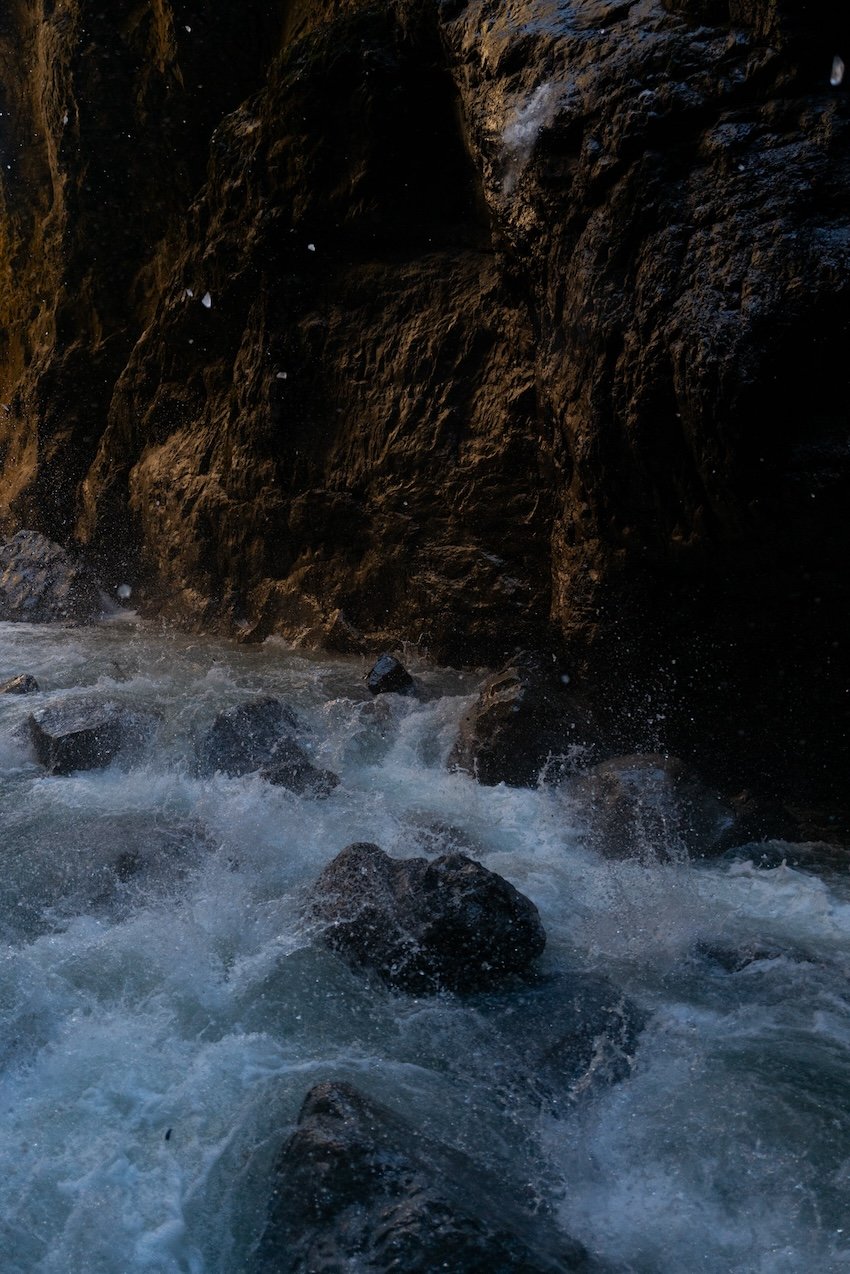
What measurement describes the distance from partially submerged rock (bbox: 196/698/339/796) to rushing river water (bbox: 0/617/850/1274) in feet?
0.48

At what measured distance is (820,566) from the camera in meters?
4.34

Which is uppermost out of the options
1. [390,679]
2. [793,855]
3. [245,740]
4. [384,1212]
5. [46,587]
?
[46,587]

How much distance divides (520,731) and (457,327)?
2.94m

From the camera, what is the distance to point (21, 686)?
674 cm

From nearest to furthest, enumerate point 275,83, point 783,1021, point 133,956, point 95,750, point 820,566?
1. point 783,1021
2. point 133,956
3. point 820,566
4. point 95,750
5. point 275,83

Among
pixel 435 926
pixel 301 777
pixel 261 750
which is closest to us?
pixel 435 926

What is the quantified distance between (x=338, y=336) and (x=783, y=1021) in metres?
5.68

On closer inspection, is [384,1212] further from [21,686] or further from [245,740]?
[21,686]

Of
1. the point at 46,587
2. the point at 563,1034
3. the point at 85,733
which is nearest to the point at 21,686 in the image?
the point at 85,733

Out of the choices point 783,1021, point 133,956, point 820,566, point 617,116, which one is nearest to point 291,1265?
point 133,956

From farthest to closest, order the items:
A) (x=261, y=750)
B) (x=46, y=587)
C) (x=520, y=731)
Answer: (x=46, y=587), (x=261, y=750), (x=520, y=731)

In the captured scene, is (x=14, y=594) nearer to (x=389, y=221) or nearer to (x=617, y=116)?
(x=389, y=221)

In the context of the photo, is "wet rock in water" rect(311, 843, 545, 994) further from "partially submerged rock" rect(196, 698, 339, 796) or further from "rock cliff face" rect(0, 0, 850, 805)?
"rock cliff face" rect(0, 0, 850, 805)

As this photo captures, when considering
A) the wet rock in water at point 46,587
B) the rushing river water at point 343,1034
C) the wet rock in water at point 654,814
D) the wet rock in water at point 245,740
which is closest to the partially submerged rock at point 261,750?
the wet rock in water at point 245,740
